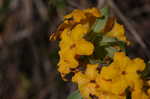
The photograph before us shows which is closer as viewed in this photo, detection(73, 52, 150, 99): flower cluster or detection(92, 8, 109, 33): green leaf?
detection(73, 52, 150, 99): flower cluster

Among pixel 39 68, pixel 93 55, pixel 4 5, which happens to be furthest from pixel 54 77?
pixel 93 55

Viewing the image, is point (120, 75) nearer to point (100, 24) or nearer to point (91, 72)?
point (91, 72)

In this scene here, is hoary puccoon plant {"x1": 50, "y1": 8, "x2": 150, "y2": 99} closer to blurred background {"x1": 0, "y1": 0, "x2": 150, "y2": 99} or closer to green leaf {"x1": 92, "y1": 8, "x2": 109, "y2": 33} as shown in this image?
green leaf {"x1": 92, "y1": 8, "x2": 109, "y2": 33}

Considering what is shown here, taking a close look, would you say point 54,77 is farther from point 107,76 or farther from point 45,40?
point 107,76

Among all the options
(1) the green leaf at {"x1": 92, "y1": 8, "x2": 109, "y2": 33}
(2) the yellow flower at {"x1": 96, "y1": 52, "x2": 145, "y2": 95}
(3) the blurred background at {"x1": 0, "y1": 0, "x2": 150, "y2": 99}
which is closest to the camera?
(2) the yellow flower at {"x1": 96, "y1": 52, "x2": 145, "y2": 95}

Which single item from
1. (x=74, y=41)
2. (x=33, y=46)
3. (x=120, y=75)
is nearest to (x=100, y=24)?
(x=74, y=41)

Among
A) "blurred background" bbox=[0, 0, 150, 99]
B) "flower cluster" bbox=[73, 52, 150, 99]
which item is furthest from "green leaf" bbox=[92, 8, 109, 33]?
"blurred background" bbox=[0, 0, 150, 99]
